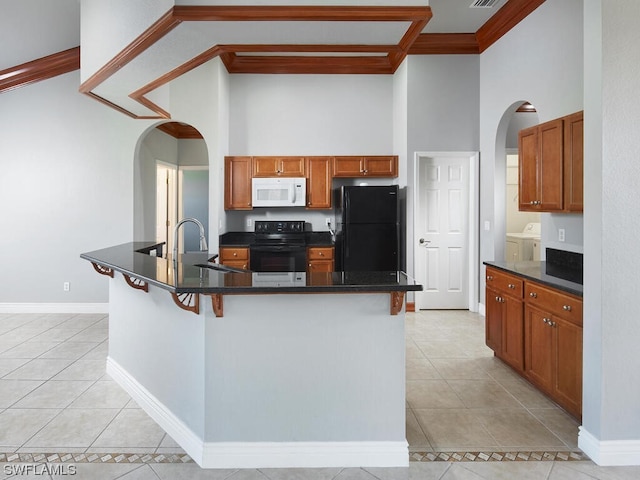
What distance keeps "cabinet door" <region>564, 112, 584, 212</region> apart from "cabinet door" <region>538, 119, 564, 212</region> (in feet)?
0.16

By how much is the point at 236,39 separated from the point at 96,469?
291 centimetres

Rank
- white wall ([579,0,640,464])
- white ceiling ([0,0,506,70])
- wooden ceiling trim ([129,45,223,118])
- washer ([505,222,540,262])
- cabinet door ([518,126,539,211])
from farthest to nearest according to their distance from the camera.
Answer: washer ([505,222,540,262]) → white ceiling ([0,0,506,70]) → cabinet door ([518,126,539,211]) → wooden ceiling trim ([129,45,223,118]) → white wall ([579,0,640,464])

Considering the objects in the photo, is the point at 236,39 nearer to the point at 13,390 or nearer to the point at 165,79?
the point at 165,79

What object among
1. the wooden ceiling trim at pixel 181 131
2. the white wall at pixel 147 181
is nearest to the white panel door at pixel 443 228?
the white wall at pixel 147 181

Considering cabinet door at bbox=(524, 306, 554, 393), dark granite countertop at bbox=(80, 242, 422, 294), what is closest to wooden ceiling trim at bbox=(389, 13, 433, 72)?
dark granite countertop at bbox=(80, 242, 422, 294)

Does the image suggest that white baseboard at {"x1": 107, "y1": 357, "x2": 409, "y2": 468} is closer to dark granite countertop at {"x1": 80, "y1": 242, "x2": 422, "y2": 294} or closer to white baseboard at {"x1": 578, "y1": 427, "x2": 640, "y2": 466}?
dark granite countertop at {"x1": 80, "y1": 242, "x2": 422, "y2": 294}

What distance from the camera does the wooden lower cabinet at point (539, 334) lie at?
2.79 metres

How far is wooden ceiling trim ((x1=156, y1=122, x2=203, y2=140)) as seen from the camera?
727 cm

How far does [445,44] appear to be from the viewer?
5613 mm

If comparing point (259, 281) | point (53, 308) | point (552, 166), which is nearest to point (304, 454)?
point (259, 281)

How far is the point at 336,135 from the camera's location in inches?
241

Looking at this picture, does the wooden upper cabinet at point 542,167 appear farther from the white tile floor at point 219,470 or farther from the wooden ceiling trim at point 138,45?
the wooden ceiling trim at point 138,45

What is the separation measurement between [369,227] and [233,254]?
1705 mm

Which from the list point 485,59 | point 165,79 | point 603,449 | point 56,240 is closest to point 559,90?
point 485,59
